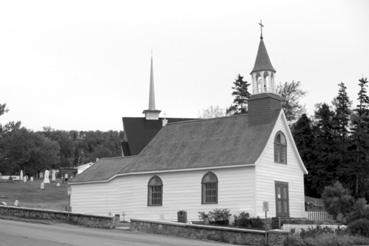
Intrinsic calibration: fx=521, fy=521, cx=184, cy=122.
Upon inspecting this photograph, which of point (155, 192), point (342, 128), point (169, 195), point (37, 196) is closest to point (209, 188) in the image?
point (169, 195)

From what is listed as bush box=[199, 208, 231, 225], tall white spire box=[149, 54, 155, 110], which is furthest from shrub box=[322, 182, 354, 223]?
tall white spire box=[149, 54, 155, 110]

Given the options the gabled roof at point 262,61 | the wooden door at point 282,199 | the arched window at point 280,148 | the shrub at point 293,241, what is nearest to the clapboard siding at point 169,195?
the wooden door at point 282,199

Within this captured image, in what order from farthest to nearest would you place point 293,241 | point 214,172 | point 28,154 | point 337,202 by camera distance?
point 28,154
point 337,202
point 214,172
point 293,241

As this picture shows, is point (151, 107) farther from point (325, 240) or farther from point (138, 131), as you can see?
point (325, 240)

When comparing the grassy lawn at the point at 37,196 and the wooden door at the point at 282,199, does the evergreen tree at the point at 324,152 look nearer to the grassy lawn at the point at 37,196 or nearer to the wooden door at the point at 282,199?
the wooden door at the point at 282,199

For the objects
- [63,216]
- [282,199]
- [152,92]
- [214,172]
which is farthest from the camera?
[152,92]

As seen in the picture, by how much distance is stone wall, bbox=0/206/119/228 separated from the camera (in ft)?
95.7

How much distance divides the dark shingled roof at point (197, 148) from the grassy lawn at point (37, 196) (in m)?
6.62

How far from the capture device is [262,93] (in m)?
35.8

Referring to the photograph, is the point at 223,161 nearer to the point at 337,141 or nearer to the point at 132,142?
the point at 132,142

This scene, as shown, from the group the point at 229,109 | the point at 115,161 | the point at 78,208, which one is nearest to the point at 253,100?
the point at 115,161

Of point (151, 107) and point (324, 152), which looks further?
point (151, 107)

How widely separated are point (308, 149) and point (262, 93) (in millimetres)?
14664

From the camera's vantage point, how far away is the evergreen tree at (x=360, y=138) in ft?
154
